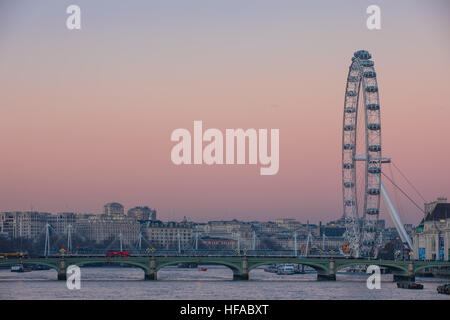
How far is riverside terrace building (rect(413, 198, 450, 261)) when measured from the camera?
9781cm

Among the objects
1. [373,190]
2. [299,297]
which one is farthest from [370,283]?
[299,297]

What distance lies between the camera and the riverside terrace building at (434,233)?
321ft

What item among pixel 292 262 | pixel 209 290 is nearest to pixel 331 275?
pixel 292 262

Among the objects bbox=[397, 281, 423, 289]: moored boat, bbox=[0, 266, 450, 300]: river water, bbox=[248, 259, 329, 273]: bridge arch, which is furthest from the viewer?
bbox=[248, 259, 329, 273]: bridge arch

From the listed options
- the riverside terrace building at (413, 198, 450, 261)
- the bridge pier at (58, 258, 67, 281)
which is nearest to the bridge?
the bridge pier at (58, 258, 67, 281)

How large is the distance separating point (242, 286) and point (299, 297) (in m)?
11.3

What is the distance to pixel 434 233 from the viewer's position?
101188mm

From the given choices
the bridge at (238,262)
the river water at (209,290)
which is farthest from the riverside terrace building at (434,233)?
the river water at (209,290)

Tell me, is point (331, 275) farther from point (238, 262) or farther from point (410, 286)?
point (410, 286)

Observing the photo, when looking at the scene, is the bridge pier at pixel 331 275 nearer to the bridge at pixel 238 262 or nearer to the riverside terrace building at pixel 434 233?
the bridge at pixel 238 262

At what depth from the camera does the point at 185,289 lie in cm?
6662

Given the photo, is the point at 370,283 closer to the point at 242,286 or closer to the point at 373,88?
the point at 242,286

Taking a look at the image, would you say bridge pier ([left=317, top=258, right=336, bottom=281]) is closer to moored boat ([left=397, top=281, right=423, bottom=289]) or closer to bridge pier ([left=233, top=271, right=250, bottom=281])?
bridge pier ([left=233, top=271, right=250, bottom=281])
